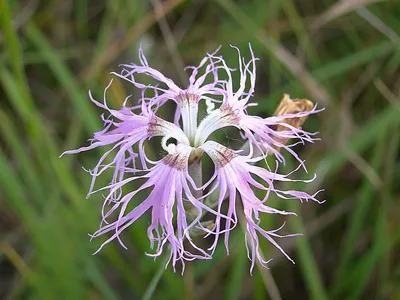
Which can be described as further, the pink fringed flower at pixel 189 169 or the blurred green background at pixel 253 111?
the blurred green background at pixel 253 111

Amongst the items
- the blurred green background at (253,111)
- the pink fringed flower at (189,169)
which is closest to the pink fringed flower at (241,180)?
the pink fringed flower at (189,169)

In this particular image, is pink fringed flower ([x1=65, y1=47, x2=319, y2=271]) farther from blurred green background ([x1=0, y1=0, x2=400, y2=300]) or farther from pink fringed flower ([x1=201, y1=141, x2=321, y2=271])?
blurred green background ([x1=0, y1=0, x2=400, y2=300])

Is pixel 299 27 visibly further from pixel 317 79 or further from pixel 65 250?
pixel 65 250

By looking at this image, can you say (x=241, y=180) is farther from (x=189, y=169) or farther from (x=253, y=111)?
(x=253, y=111)

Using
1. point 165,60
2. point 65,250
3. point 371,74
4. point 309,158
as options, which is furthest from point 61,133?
point 371,74

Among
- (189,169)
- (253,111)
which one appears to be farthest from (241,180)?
(253,111)

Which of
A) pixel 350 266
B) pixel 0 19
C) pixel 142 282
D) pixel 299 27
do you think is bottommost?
pixel 350 266

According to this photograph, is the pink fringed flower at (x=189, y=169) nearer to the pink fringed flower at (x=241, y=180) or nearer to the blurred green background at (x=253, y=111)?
the pink fringed flower at (x=241, y=180)

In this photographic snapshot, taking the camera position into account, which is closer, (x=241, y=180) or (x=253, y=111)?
(x=241, y=180)
